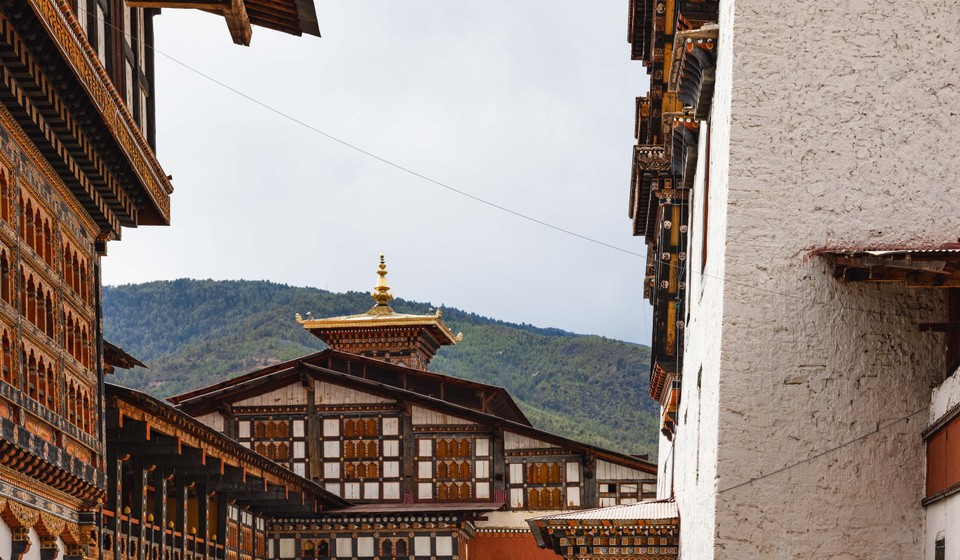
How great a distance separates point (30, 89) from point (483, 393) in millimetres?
27653

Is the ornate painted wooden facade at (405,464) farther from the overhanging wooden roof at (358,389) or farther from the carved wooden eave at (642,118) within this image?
the carved wooden eave at (642,118)

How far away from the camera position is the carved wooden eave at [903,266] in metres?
9.83

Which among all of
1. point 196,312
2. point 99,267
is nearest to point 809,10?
point 99,267

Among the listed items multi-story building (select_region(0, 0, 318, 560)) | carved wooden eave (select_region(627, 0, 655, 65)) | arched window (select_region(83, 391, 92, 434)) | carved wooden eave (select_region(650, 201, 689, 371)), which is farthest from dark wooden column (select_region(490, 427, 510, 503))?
arched window (select_region(83, 391, 92, 434))

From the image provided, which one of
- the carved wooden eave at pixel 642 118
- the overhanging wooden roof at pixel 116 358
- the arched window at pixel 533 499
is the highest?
the carved wooden eave at pixel 642 118

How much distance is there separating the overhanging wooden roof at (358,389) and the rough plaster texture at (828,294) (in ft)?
88.9

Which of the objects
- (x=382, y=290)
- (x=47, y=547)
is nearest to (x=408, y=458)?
(x=382, y=290)

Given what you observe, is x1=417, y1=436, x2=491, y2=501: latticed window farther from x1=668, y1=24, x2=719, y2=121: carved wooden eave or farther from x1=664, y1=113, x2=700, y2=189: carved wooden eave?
x1=668, y1=24, x2=719, y2=121: carved wooden eave

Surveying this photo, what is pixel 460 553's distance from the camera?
3734cm

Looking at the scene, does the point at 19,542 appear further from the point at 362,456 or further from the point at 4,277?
the point at 362,456

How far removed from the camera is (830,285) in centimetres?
1066

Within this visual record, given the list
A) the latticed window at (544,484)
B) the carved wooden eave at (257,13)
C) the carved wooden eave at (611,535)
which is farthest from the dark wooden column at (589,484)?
the carved wooden eave at (257,13)

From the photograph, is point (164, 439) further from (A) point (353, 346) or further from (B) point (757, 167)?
(A) point (353, 346)

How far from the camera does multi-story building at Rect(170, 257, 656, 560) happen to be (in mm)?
37531
